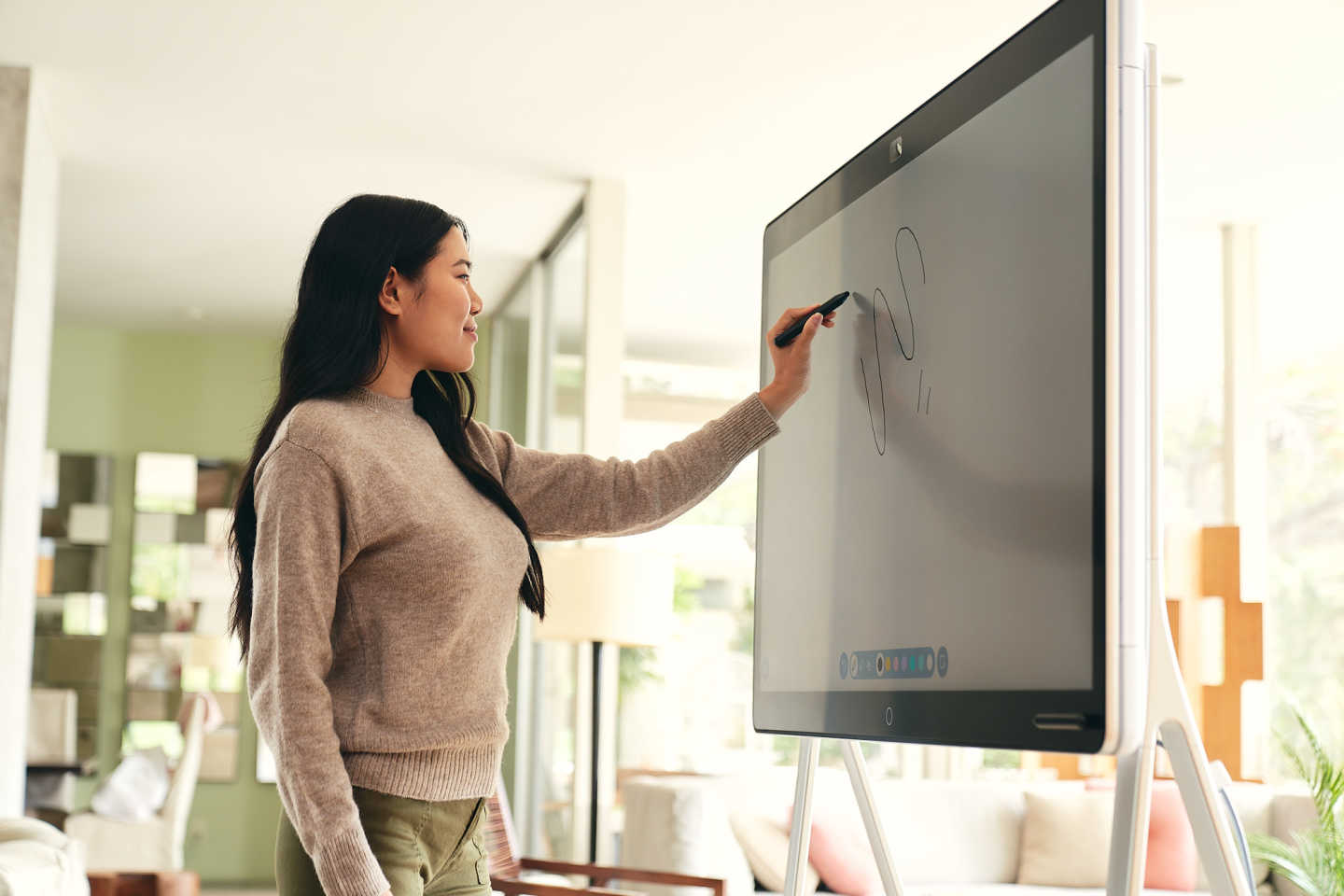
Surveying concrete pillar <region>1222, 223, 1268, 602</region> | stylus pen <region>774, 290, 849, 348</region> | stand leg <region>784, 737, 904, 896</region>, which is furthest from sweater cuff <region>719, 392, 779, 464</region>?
concrete pillar <region>1222, 223, 1268, 602</region>

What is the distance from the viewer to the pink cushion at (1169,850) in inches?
169

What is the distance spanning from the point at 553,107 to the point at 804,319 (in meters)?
2.83

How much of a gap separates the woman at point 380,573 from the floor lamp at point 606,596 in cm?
225

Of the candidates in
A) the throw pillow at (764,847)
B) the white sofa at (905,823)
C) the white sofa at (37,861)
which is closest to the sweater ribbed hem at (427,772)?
the white sofa at (37,861)

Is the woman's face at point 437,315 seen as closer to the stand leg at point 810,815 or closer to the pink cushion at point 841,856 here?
the stand leg at point 810,815

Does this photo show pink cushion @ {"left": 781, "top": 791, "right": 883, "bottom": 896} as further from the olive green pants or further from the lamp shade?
the olive green pants

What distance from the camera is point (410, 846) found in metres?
1.33

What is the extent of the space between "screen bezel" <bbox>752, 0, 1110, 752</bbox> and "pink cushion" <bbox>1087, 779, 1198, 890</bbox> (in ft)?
10.2

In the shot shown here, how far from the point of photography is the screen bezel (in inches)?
40.1

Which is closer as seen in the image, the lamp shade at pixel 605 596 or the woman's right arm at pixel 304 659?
the woman's right arm at pixel 304 659

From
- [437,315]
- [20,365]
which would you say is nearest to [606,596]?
[20,365]

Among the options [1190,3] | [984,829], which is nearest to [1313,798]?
Result: [984,829]

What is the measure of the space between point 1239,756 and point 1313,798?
67 centimetres

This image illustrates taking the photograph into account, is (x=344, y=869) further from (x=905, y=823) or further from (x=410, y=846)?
(x=905, y=823)
